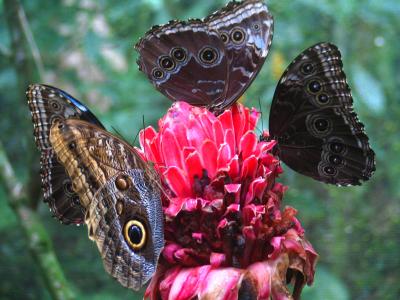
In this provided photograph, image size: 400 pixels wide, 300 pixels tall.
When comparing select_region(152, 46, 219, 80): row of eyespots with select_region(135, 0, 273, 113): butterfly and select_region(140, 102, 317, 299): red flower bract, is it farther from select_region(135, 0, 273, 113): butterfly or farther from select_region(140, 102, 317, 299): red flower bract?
select_region(140, 102, 317, 299): red flower bract

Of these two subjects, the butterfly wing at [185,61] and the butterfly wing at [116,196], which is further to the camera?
the butterfly wing at [185,61]

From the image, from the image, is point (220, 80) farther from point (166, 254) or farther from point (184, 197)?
point (166, 254)

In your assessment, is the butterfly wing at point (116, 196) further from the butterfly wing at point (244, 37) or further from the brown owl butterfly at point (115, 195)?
the butterfly wing at point (244, 37)

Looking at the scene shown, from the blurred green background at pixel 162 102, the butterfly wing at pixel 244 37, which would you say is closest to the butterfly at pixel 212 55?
the butterfly wing at pixel 244 37

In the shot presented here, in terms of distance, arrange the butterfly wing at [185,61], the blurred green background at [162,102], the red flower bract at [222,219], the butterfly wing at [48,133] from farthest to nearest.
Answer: the blurred green background at [162,102], the butterfly wing at [185,61], the butterfly wing at [48,133], the red flower bract at [222,219]

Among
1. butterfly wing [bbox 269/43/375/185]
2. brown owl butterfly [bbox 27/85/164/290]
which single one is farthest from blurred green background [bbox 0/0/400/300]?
brown owl butterfly [bbox 27/85/164/290]

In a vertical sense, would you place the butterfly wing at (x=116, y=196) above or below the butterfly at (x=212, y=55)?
below

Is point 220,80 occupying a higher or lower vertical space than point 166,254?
higher

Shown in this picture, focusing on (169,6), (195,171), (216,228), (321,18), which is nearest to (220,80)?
(195,171)
